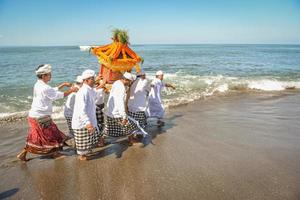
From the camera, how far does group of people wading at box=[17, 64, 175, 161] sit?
3.84 metres

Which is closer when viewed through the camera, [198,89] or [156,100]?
[156,100]

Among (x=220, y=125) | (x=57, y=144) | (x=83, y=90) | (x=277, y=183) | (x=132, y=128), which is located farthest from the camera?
(x=220, y=125)

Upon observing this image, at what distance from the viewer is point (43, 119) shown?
3980mm

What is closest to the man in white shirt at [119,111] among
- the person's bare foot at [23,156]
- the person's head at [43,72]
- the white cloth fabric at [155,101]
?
the person's head at [43,72]

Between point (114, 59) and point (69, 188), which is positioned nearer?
point (69, 188)

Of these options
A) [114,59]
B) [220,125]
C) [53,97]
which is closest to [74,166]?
[53,97]

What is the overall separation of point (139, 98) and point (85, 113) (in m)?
1.28

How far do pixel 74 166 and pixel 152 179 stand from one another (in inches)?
52.5

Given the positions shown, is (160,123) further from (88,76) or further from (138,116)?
(88,76)

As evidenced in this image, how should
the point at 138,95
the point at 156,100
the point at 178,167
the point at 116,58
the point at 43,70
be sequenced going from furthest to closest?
the point at 156,100
the point at 116,58
the point at 138,95
the point at 178,167
the point at 43,70

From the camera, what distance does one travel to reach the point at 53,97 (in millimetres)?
3863

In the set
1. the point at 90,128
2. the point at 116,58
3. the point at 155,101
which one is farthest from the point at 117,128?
the point at 155,101

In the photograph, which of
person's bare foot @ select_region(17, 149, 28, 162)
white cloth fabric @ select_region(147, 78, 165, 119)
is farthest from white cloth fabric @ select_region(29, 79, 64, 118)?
white cloth fabric @ select_region(147, 78, 165, 119)

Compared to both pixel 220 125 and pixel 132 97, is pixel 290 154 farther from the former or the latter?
pixel 132 97
